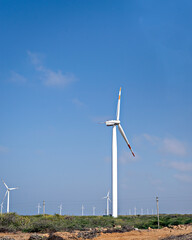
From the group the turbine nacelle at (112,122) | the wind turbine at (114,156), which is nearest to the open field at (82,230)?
the wind turbine at (114,156)

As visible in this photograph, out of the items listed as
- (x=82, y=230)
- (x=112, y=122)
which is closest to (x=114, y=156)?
(x=112, y=122)

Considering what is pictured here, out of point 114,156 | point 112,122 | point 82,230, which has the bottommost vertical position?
point 82,230

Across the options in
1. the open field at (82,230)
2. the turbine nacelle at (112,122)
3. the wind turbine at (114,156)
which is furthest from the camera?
the turbine nacelle at (112,122)

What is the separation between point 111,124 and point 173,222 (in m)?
31.7

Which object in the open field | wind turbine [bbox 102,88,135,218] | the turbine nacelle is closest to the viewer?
the open field

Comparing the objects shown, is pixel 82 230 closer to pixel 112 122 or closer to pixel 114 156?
pixel 114 156

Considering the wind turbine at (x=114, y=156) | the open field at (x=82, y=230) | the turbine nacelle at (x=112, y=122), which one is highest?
the turbine nacelle at (x=112, y=122)

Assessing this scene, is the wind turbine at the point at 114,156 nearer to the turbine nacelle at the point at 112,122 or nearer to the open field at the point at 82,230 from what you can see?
the turbine nacelle at the point at 112,122

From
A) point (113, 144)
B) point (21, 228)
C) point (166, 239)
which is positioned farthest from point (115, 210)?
point (166, 239)

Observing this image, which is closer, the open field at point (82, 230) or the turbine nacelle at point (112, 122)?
the open field at point (82, 230)

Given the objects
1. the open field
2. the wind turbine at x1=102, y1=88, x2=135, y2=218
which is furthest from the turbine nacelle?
the open field

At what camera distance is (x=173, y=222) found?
126ft

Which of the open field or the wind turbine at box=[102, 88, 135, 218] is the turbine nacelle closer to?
the wind turbine at box=[102, 88, 135, 218]

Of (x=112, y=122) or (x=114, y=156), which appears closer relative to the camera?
(x=114, y=156)
